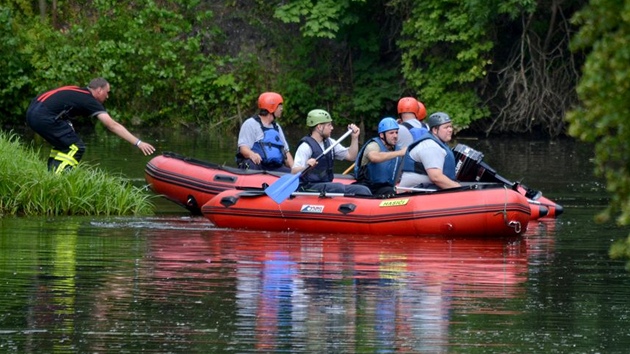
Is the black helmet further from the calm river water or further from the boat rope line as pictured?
the calm river water

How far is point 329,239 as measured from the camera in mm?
11984

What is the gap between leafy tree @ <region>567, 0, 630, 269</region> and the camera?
3580 millimetres

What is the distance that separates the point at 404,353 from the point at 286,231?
6.04 m

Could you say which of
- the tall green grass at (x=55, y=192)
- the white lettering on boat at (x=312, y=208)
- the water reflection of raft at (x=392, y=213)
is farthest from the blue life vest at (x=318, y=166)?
the tall green grass at (x=55, y=192)

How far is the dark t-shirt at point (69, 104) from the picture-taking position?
45.6 ft

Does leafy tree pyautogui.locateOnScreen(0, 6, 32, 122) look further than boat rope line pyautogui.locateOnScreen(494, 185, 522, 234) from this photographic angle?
Yes

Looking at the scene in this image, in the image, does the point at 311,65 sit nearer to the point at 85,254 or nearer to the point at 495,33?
the point at 495,33

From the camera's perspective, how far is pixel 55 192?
1319 centimetres

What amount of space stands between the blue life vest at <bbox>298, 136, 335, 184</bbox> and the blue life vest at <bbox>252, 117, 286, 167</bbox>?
4.75ft

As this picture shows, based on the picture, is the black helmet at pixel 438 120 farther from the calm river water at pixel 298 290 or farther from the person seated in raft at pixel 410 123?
the calm river water at pixel 298 290

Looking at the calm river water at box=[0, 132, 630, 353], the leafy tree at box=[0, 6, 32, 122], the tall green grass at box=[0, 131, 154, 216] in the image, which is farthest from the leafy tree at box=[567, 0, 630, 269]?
the leafy tree at box=[0, 6, 32, 122]

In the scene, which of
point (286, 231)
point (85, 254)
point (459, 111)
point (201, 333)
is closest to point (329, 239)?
point (286, 231)

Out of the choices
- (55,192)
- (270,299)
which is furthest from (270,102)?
(270,299)

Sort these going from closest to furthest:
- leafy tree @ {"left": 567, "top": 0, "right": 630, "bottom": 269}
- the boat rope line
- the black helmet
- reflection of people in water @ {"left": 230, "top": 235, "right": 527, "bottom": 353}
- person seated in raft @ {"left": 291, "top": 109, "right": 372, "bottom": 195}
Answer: leafy tree @ {"left": 567, "top": 0, "right": 630, "bottom": 269}
reflection of people in water @ {"left": 230, "top": 235, "right": 527, "bottom": 353}
the boat rope line
the black helmet
person seated in raft @ {"left": 291, "top": 109, "right": 372, "bottom": 195}
